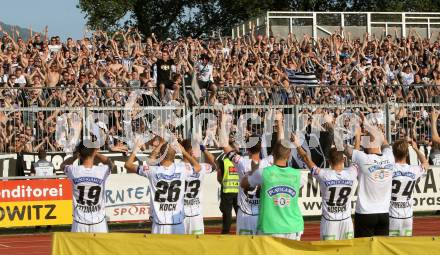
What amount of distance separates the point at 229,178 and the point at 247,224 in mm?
4509

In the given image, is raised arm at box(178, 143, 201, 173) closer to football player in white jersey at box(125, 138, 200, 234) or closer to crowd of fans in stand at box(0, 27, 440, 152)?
football player in white jersey at box(125, 138, 200, 234)

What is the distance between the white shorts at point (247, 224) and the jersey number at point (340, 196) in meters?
1.62

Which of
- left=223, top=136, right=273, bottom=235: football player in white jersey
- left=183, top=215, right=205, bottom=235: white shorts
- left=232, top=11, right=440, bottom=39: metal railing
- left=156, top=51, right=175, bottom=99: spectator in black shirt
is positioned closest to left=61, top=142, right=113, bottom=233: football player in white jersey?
left=183, top=215, right=205, bottom=235: white shorts

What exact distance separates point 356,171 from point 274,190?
208 cm

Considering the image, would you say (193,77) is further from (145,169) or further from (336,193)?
(336,193)

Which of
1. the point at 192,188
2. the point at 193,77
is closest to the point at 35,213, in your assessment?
the point at 193,77

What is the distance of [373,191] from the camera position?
554 inches

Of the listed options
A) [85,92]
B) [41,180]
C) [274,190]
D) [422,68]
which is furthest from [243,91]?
[274,190]

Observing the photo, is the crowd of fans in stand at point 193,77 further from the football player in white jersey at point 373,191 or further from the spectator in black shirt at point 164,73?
the football player in white jersey at point 373,191

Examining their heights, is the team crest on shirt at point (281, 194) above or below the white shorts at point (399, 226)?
above

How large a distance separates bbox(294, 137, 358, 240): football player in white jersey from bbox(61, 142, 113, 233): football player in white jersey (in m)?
2.94

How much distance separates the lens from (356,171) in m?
14.0

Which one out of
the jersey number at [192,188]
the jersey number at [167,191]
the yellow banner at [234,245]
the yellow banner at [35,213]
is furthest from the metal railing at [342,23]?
the yellow banner at [234,245]

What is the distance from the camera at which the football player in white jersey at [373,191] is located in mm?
14039
